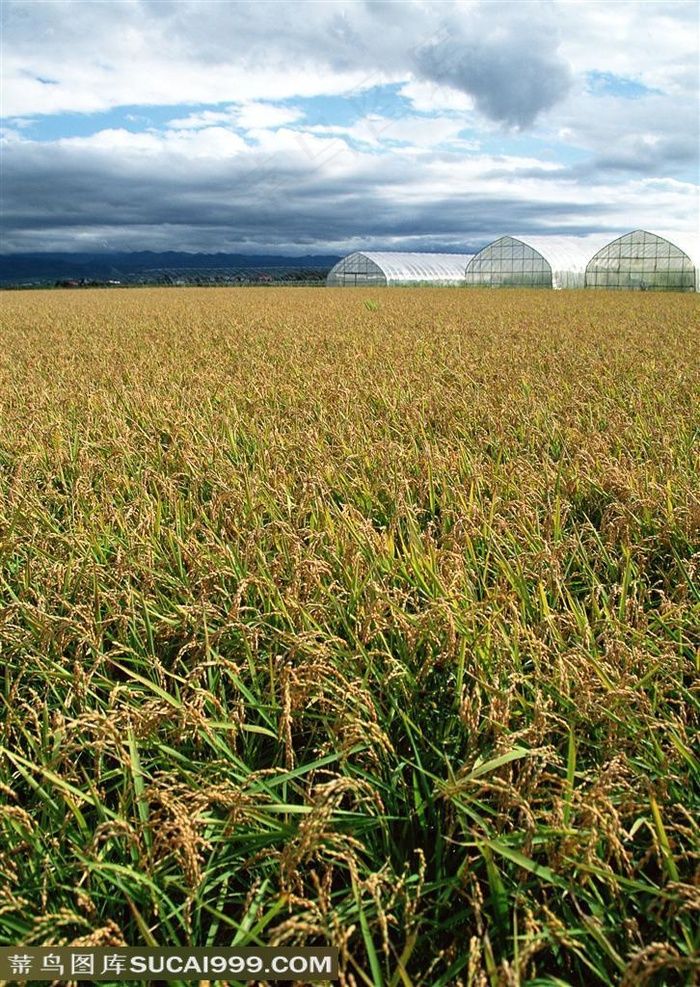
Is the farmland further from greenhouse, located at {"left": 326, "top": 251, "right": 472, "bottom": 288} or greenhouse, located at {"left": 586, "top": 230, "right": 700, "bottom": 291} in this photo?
greenhouse, located at {"left": 326, "top": 251, "right": 472, "bottom": 288}

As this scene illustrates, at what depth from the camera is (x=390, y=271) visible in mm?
47312

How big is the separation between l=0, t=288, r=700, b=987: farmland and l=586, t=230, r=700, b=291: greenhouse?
35187 millimetres

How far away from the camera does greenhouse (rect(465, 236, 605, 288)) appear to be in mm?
38125

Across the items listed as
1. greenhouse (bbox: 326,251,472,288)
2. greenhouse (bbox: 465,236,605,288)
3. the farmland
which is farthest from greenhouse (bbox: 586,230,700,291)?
the farmland

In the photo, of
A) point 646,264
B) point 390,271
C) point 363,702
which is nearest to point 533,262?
point 646,264

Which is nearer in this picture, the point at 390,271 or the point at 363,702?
the point at 363,702

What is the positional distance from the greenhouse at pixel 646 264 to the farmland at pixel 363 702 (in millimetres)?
35187

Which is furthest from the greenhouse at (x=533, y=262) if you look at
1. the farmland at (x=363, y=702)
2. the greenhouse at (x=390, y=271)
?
the farmland at (x=363, y=702)

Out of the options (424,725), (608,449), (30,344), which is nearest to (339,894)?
(424,725)

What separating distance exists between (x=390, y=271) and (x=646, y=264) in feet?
56.3

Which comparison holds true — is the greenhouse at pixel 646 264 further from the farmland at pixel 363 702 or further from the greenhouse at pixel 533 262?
the farmland at pixel 363 702

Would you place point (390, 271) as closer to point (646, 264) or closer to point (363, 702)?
point (646, 264)

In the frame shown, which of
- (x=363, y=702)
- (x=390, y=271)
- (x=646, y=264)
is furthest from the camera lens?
(x=390, y=271)

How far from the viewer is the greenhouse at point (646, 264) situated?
34.6 meters
